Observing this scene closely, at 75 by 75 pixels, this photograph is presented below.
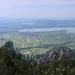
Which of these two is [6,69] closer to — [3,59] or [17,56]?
[3,59]

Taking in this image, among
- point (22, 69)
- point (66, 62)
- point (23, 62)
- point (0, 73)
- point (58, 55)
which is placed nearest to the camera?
point (0, 73)

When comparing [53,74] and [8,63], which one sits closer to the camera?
[53,74]

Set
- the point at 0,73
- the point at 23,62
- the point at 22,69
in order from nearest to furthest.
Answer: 1. the point at 0,73
2. the point at 22,69
3. the point at 23,62

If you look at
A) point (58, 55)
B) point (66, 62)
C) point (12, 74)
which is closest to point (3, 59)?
point (12, 74)

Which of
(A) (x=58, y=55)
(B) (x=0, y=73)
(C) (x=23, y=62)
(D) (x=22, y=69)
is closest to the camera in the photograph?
(B) (x=0, y=73)

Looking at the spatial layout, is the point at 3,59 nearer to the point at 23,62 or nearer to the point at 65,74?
the point at 23,62

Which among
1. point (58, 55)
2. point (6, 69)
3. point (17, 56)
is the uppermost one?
point (6, 69)

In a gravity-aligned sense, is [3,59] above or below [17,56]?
above

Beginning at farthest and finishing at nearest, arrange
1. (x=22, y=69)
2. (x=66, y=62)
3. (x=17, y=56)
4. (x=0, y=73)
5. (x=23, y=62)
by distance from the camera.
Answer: (x=17, y=56)
(x=66, y=62)
(x=23, y=62)
(x=22, y=69)
(x=0, y=73)

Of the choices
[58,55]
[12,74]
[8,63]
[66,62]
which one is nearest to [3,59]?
[8,63]
